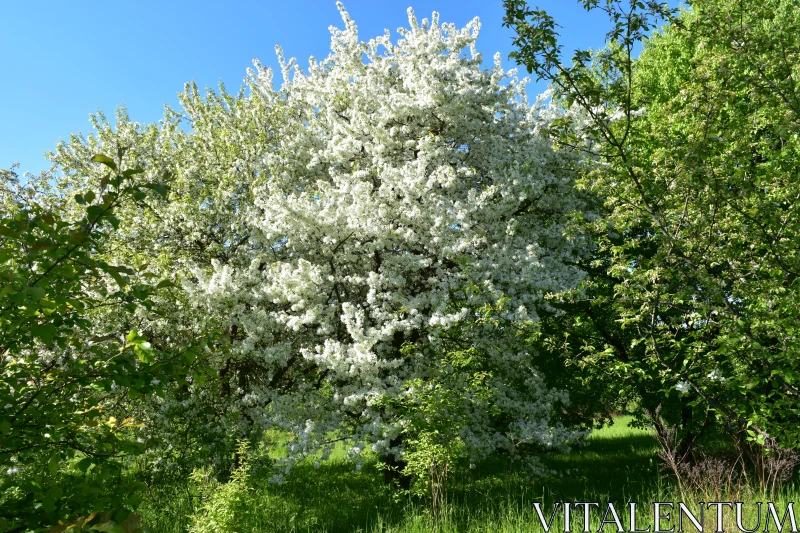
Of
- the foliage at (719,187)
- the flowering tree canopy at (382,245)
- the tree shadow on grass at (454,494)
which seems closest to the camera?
the foliage at (719,187)

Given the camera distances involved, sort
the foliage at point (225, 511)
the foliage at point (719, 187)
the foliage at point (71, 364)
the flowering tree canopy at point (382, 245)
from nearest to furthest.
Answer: the foliage at point (71, 364) < the foliage at point (719, 187) < the foliage at point (225, 511) < the flowering tree canopy at point (382, 245)

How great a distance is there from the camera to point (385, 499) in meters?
10.6

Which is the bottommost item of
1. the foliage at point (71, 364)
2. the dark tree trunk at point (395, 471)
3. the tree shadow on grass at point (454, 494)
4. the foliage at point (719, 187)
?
the tree shadow on grass at point (454, 494)

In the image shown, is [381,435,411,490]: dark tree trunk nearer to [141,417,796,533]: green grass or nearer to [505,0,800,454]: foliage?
[141,417,796,533]: green grass

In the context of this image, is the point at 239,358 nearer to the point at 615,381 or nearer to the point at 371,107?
the point at 371,107

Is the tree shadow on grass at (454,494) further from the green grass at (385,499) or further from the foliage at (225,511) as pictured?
the foliage at (225,511)

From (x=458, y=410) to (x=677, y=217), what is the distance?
5.02 meters

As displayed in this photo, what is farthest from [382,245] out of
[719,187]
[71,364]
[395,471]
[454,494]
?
[71,364]

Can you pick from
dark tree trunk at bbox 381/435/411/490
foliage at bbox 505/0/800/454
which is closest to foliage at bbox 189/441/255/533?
dark tree trunk at bbox 381/435/411/490

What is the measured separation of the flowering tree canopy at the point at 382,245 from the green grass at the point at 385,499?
1.16 m

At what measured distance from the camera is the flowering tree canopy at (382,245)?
10016 mm

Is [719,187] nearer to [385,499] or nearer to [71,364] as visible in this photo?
[71,364]

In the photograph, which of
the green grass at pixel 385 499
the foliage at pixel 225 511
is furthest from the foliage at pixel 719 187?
the foliage at pixel 225 511

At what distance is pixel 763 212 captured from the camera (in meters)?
6.73
